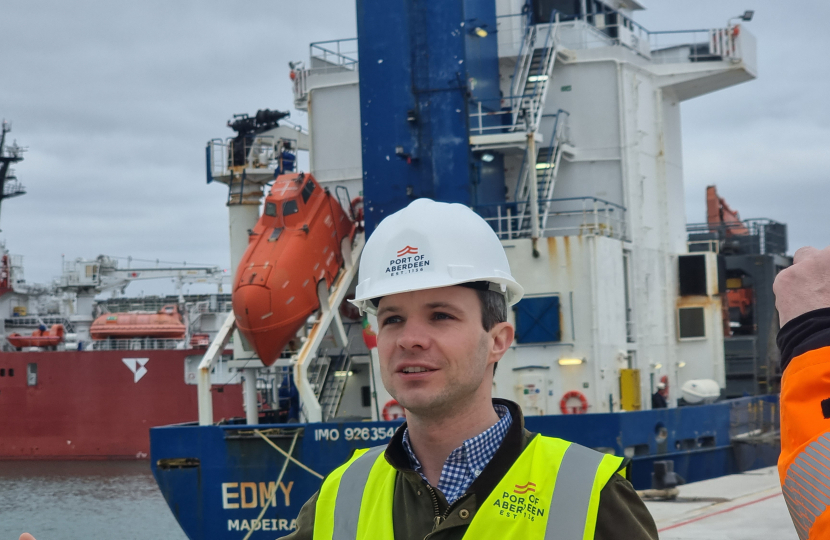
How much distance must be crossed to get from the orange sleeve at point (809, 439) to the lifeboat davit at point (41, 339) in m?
39.8

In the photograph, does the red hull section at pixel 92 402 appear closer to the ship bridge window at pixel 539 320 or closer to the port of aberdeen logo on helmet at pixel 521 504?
the ship bridge window at pixel 539 320

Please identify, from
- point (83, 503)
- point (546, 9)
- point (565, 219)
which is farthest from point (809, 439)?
point (83, 503)

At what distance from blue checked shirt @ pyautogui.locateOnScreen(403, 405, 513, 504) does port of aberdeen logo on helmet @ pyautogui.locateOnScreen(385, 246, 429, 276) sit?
0.41 m

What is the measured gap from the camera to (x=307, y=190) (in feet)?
46.7

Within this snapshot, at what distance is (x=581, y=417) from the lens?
39.4 ft

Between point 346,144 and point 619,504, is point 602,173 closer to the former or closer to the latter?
point 346,144

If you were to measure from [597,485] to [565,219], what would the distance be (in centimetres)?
1326

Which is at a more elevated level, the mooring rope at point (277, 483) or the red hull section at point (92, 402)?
the mooring rope at point (277, 483)

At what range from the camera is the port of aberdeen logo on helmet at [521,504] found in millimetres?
2006

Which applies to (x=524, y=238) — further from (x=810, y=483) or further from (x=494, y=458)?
(x=810, y=483)

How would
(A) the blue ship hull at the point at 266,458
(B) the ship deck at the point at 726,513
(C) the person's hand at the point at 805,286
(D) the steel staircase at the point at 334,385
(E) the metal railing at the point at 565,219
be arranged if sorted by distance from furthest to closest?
(D) the steel staircase at the point at 334,385
(E) the metal railing at the point at 565,219
(A) the blue ship hull at the point at 266,458
(B) the ship deck at the point at 726,513
(C) the person's hand at the point at 805,286

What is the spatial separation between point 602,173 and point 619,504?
13762mm

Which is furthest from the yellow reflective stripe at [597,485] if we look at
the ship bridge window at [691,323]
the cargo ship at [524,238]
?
the ship bridge window at [691,323]

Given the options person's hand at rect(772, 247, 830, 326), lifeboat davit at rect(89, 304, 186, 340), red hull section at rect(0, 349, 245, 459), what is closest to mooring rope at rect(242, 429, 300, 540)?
person's hand at rect(772, 247, 830, 326)
